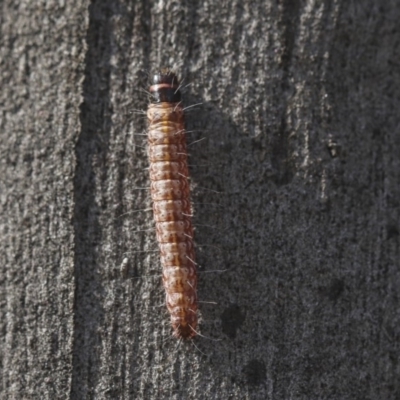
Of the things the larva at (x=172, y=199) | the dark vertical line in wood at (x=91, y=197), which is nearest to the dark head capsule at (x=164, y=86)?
the larva at (x=172, y=199)

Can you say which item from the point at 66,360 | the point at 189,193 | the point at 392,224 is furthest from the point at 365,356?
the point at 66,360

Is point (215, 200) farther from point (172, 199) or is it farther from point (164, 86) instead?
point (164, 86)

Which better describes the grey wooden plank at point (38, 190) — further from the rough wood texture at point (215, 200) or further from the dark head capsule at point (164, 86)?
the dark head capsule at point (164, 86)

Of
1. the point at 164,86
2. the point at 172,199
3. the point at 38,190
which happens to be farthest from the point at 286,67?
the point at 38,190

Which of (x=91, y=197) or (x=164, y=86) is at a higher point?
(x=164, y=86)

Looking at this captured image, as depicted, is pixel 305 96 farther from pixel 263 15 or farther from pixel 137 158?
pixel 137 158
